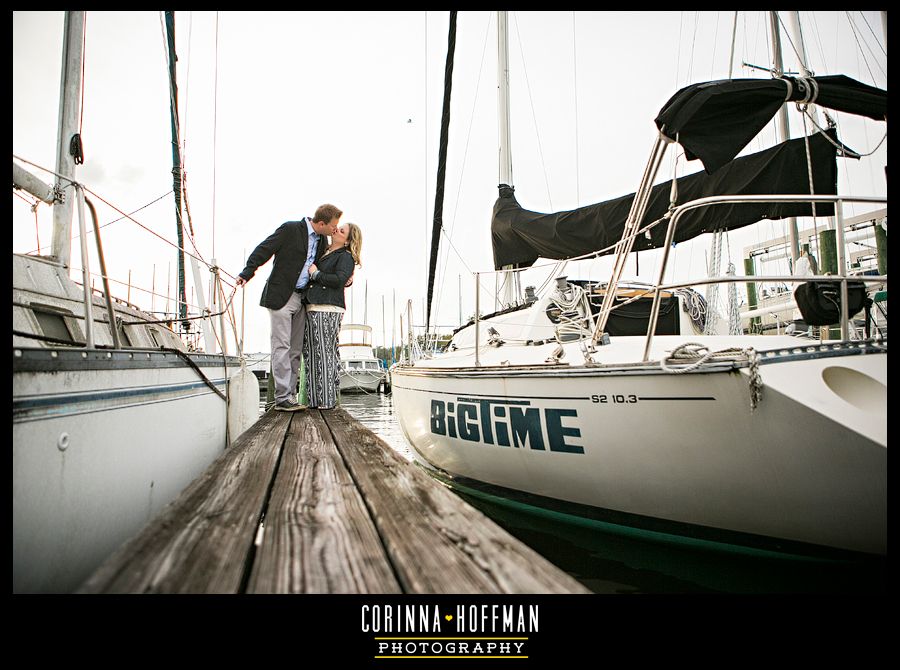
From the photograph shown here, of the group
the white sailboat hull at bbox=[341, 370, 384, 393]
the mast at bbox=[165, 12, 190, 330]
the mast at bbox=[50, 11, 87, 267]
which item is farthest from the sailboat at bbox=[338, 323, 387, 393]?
the mast at bbox=[50, 11, 87, 267]

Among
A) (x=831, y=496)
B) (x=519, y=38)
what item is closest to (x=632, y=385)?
(x=831, y=496)

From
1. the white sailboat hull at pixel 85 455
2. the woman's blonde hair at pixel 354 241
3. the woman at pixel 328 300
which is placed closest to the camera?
the white sailboat hull at pixel 85 455

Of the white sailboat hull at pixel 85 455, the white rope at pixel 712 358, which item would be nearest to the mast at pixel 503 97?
the white rope at pixel 712 358

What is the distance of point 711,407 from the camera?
91.4 inches

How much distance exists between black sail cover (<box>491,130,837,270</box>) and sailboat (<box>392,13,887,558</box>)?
2cm

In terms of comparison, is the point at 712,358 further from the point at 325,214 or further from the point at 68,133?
the point at 68,133

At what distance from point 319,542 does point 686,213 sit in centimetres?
443

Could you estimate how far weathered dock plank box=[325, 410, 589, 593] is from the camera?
104cm

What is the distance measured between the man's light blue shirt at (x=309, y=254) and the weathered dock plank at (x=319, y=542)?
2305 mm

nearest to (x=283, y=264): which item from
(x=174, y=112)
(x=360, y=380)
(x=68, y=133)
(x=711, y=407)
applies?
(x=68, y=133)

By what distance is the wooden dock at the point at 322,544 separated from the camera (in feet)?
3.39

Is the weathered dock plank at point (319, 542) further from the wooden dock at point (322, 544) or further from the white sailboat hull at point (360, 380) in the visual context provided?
the white sailboat hull at point (360, 380)

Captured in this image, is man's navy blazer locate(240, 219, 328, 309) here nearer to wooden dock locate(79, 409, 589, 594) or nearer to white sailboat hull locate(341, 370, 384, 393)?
wooden dock locate(79, 409, 589, 594)

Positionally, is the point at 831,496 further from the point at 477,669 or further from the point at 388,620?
the point at 388,620
